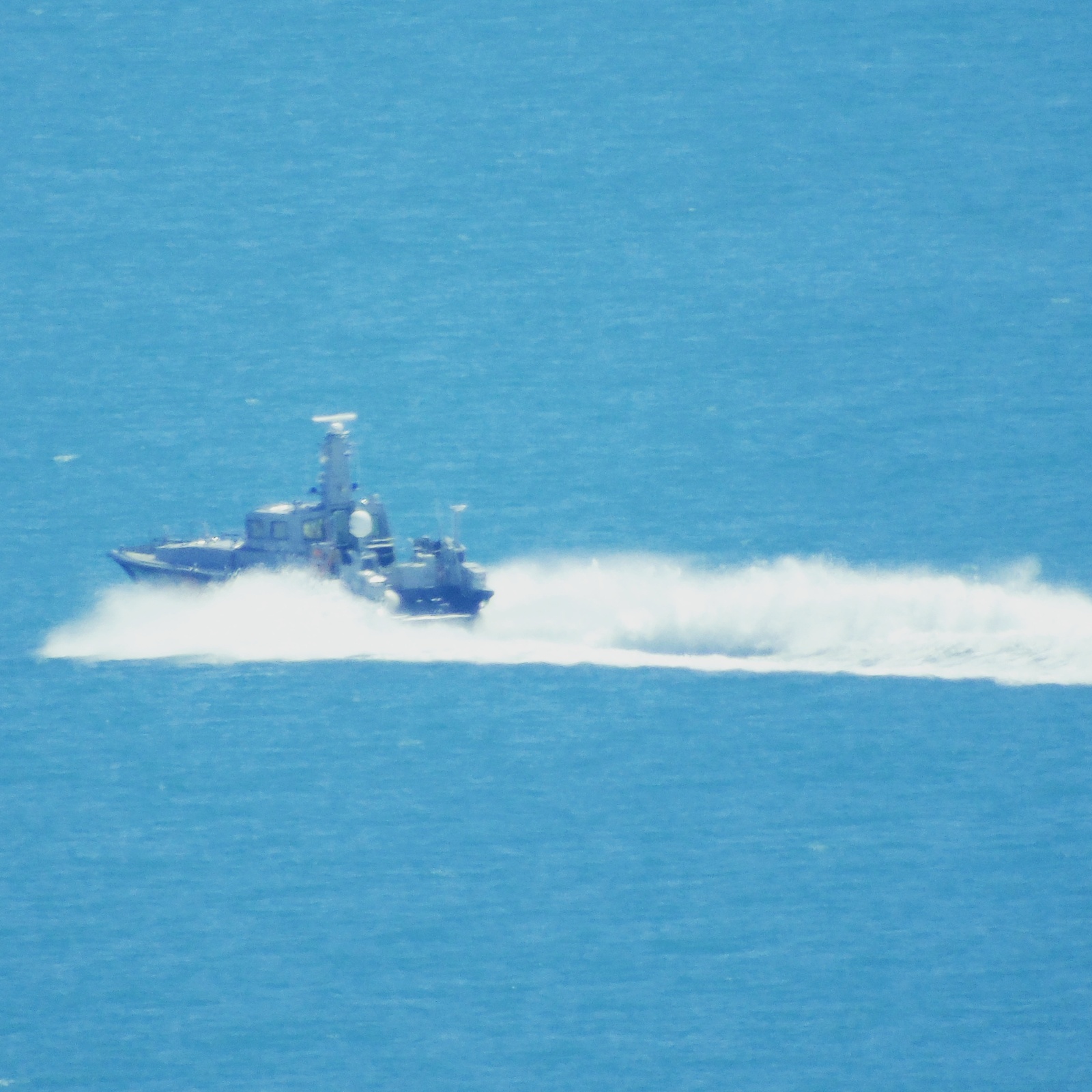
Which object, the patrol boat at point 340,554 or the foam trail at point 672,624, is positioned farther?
the patrol boat at point 340,554

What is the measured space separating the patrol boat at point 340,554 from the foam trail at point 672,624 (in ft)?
2.08

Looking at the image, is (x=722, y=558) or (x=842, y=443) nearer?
(x=722, y=558)

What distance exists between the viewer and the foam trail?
95.9 m

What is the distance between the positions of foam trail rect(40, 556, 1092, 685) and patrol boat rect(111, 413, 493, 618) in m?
0.63

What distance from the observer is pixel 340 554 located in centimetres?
10175

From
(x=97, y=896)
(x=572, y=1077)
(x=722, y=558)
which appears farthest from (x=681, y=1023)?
(x=722, y=558)

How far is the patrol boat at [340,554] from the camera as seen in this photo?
99812mm

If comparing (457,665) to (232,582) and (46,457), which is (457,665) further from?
(46,457)

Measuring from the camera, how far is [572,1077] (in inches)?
2923

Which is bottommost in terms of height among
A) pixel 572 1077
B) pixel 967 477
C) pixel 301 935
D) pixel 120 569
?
pixel 572 1077

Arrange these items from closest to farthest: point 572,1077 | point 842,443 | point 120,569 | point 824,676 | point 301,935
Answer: point 572,1077
point 301,935
point 824,676
point 120,569
point 842,443

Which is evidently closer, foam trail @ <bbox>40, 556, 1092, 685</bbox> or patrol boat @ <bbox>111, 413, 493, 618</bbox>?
foam trail @ <bbox>40, 556, 1092, 685</bbox>

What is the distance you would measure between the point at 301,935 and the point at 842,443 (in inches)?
2681

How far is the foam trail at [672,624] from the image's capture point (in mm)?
95938
